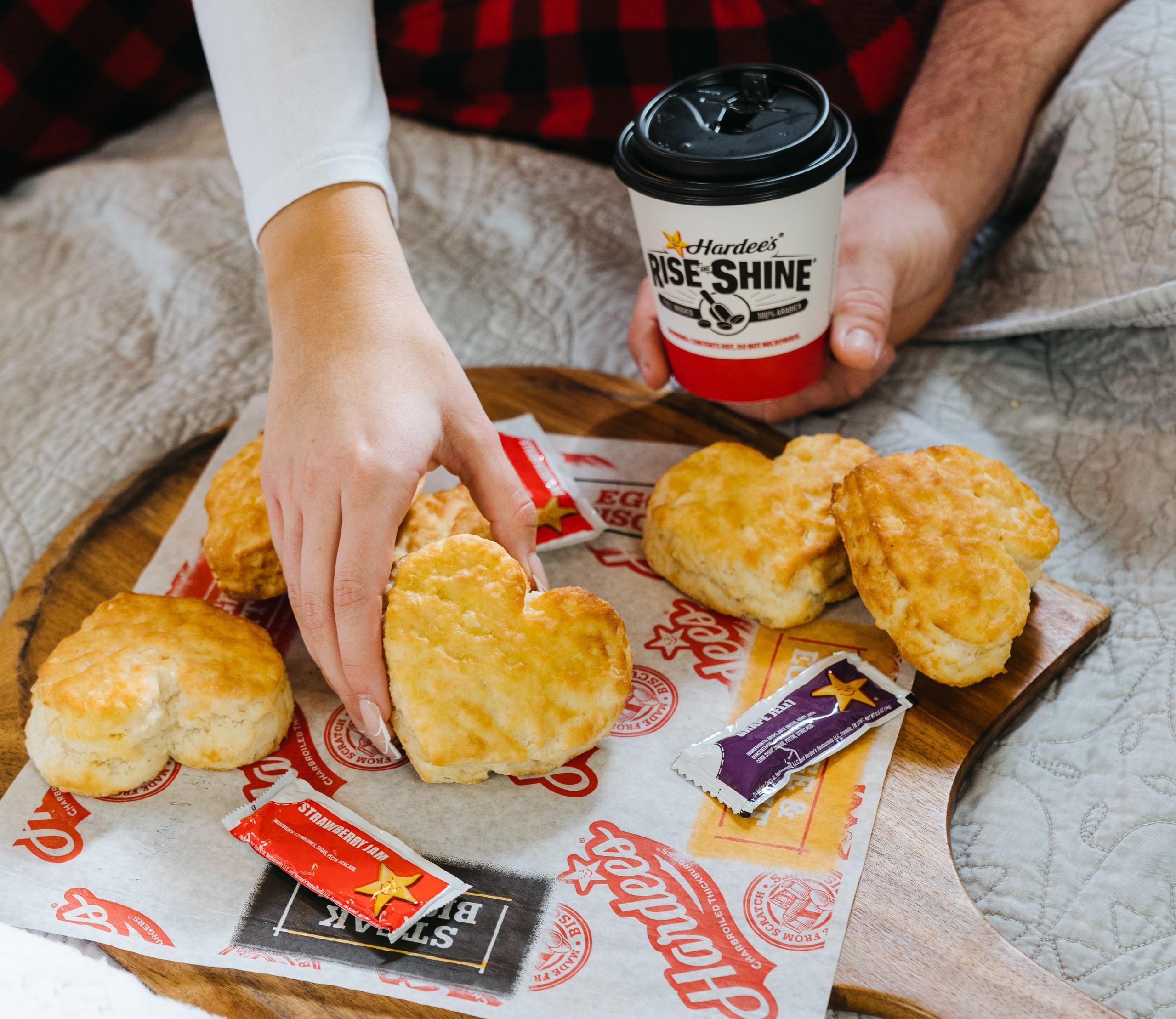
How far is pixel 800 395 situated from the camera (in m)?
1.49

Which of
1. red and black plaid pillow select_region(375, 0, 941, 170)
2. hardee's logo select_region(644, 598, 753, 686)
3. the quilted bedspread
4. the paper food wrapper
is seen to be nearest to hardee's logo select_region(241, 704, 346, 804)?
the paper food wrapper

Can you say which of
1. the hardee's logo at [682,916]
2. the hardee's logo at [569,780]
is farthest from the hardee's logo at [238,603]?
the hardee's logo at [682,916]

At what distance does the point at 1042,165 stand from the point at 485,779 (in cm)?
129

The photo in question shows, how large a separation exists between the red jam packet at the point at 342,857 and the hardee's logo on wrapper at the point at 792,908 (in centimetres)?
26

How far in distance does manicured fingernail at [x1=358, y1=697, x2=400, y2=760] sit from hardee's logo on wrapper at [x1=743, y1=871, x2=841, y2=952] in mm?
374

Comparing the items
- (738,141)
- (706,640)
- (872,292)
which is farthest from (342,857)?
(872,292)

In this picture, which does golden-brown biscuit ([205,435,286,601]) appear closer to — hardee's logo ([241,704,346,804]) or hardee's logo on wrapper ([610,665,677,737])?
hardee's logo ([241,704,346,804])

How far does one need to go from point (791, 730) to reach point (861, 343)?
1.64 ft

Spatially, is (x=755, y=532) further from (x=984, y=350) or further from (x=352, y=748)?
(x=984, y=350)

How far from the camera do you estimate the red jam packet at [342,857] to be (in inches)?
38.1

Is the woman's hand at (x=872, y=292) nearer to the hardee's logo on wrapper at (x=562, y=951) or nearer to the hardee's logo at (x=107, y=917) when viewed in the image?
the hardee's logo on wrapper at (x=562, y=951)

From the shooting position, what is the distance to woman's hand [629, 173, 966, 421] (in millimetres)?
1346

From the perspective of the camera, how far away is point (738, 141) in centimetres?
111

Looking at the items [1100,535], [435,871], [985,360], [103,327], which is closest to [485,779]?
[435,871]
